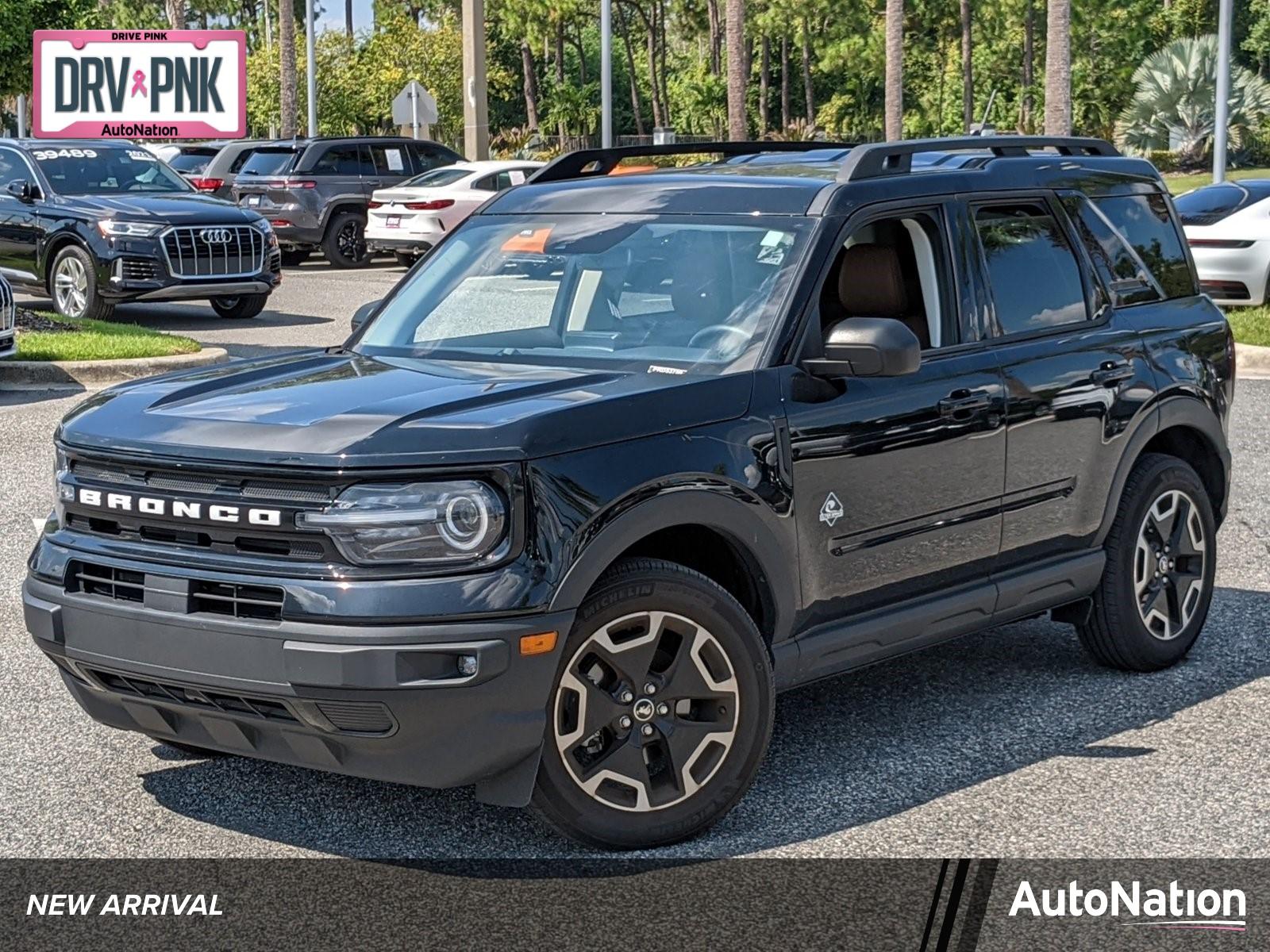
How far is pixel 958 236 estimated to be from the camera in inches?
247

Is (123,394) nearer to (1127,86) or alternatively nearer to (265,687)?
(265,687)

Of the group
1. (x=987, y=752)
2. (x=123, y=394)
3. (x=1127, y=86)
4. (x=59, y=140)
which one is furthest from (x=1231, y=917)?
(x=1127, y=86)

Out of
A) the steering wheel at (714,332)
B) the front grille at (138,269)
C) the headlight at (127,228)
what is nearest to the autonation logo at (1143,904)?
the steering wheel at (714,332)

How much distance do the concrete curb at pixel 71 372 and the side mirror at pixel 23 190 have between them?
4556 millimetres

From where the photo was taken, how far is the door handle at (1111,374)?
6.62 meters

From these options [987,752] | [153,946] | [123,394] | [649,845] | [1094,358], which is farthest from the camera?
[1094,358]

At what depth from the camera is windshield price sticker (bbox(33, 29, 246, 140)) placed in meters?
23.7

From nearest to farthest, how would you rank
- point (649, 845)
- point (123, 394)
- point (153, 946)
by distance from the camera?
point (153, 946) → point (649, 845) → point (123, 394)

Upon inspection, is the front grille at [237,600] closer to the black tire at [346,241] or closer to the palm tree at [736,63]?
the black tire at [346,241]

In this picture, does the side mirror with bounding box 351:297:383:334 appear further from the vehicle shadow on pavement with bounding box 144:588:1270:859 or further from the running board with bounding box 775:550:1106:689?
the running board with bounding box 775:550:1106:689

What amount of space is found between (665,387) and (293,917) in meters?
1.68

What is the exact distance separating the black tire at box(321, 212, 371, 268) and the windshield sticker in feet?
29.0

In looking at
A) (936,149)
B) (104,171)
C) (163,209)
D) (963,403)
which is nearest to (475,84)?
A: (104,171)

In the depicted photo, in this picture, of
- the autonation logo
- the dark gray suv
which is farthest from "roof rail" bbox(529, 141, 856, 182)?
the dark gray suv
